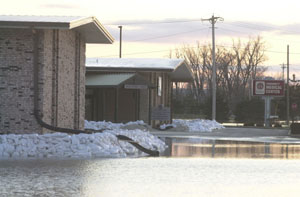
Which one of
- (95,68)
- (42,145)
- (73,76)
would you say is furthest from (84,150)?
(95,68)

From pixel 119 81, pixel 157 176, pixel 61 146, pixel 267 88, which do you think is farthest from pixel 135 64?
pixel 157 176

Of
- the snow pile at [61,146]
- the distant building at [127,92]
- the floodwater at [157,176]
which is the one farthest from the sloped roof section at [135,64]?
the floodwater at [157,176]

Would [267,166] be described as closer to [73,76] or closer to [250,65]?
[73,76]

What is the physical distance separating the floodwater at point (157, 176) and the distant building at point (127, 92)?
80.8ft

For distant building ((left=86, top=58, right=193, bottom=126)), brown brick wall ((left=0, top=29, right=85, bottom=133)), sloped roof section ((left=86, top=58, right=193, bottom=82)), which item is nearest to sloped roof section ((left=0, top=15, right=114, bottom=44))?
brown brick wall ((left=0, top=29, right=85, bottom=133))

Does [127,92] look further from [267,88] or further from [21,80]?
[21,80]

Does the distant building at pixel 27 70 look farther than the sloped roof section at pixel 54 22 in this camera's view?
Yes

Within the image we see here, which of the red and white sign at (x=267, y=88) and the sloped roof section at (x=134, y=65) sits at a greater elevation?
the sloped roof section at (x=134, y=65)

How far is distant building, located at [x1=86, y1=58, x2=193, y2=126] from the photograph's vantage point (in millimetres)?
46625

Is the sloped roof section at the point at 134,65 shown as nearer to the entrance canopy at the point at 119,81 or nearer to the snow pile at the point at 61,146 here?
the entrance canopy at the point at 119,81

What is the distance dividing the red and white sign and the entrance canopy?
19.8 m

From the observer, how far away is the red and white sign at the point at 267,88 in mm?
63594

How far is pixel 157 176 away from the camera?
15617 millimetres

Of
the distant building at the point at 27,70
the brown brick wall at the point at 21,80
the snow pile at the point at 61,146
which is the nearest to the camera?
the snow pile at the point at 61,146
